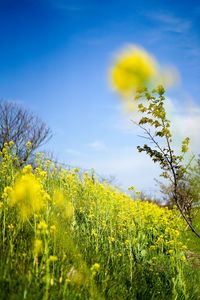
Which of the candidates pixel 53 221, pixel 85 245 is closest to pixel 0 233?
pixel 53 221

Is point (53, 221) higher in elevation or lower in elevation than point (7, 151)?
lower

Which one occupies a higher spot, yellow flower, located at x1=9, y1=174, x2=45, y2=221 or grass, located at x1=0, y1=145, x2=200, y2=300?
yellow flower, located at x1=9, y1=174, x2=45, y2=221

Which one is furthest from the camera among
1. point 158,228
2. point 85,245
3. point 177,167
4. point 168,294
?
point 158,228

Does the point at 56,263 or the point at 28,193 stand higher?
the point at 28,193

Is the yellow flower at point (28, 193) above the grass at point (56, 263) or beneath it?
above

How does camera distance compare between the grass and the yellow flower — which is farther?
the yellow flower

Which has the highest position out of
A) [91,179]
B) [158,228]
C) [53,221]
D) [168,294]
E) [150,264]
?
[91,179]

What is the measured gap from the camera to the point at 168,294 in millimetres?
4312

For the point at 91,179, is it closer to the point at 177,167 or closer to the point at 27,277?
the point at 177,167

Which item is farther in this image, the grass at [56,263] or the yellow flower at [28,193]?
the yellow flower at [28,193]

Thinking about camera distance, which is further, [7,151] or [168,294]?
[7,151]

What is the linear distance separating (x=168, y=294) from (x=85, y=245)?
120cm

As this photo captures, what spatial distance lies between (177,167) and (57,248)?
215 centimetres

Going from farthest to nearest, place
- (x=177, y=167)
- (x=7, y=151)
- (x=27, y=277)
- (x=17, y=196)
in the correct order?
(x=7, y=151) → (x=177, y=167) → (x=17, y=196) → (x=27, y=277)
